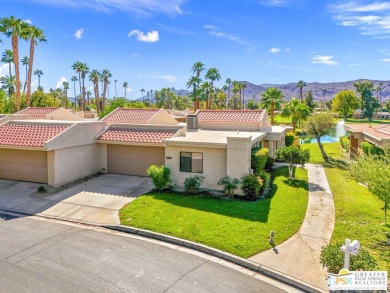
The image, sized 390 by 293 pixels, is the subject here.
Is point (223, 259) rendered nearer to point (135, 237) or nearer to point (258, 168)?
point (135, 237)

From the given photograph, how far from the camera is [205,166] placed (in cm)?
1869

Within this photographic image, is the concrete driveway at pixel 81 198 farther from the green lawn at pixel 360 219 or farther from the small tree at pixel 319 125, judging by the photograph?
the small tree at pixel 319 125

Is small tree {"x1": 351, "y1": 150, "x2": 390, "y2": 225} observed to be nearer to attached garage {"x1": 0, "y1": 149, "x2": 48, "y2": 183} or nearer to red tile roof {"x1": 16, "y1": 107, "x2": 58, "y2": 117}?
attached garage {"x1": 0, "y1": 149, "x2": 48, "y2": 183}

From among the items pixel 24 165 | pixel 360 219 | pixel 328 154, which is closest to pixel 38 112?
pixel 24 165

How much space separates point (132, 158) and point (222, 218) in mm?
10406

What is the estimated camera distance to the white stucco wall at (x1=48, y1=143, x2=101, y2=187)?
19.5 metres

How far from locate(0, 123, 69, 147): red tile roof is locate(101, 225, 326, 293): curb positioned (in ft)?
30.7

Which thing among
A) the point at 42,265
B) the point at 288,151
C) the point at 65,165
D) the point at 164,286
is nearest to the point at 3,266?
the point at 42,265

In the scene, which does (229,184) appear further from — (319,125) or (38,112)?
(38,112)

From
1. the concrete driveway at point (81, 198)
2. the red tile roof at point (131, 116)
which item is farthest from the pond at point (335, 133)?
the concrete driveway at point (81, 198)

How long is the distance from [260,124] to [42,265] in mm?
20598

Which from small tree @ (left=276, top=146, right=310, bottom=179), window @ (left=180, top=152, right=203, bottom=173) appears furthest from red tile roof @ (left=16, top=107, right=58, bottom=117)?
small tree @ (left=276, top=146, right=310, bottom=179)

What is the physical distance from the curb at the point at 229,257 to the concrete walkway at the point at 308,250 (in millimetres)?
215

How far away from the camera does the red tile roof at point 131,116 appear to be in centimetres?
2817
